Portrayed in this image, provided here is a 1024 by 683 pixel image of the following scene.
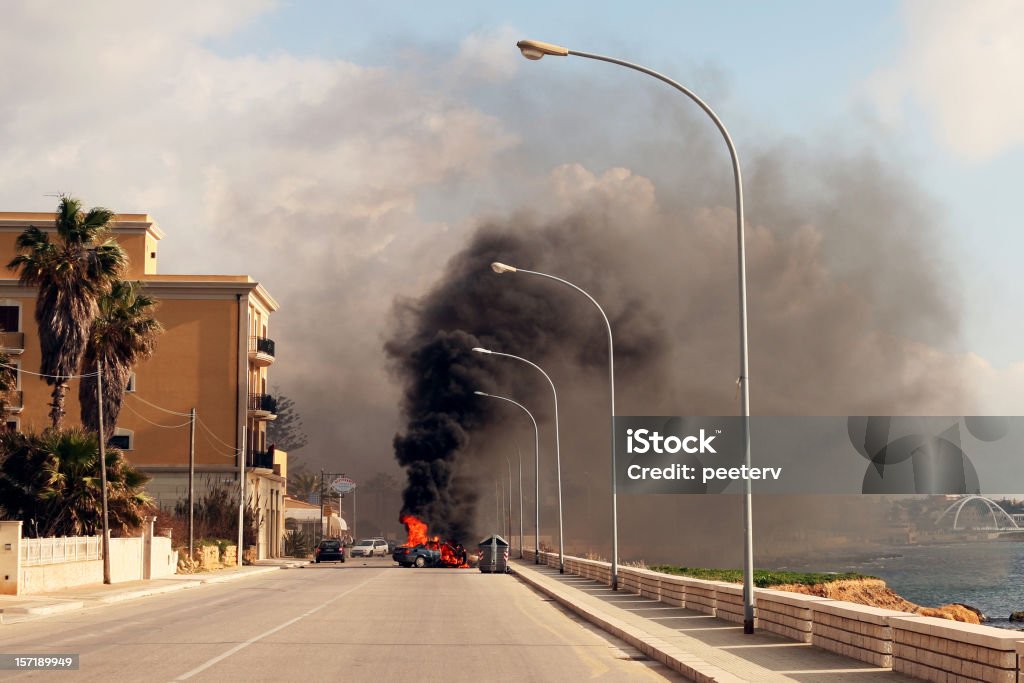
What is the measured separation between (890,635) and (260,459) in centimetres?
6604

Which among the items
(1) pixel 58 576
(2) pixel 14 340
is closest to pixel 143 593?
(1) pixel 58 576

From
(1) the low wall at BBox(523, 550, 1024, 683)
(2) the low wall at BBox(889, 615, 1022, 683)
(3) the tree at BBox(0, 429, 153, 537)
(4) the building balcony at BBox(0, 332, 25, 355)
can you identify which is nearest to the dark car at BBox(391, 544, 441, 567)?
(4) the building balcony at BBox(0, 332, 25, 355)

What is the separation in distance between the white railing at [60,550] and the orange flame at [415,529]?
4208 centimetres

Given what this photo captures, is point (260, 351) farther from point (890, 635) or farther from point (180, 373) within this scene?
point (890, 635)

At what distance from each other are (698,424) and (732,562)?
9600 centimetres

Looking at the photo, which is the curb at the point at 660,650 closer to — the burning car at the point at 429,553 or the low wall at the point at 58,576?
the low wall at the point at 58,576

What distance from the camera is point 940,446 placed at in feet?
388

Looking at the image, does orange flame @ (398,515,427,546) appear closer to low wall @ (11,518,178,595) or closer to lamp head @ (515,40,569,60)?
low wall @ (11,518,178,595)

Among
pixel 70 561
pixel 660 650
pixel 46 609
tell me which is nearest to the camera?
pixel 660 650

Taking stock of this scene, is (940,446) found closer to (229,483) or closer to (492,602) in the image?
(229,483)

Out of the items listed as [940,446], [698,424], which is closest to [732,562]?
[940,446]

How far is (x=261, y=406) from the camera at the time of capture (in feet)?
252

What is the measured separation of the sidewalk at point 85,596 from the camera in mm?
25188

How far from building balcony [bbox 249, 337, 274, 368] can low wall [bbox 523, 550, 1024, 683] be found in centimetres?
5582
